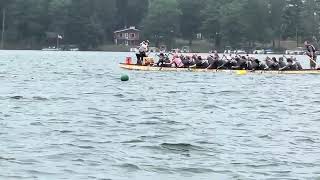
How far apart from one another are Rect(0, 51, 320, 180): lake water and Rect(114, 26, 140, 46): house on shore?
368 feet

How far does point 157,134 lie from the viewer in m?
17.7

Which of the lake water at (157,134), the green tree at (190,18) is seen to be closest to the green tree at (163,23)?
the green tree at (190,18)

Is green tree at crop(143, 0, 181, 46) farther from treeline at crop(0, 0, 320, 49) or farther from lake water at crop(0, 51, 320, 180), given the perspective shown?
lake water at crop(0, 51, 320, 180)

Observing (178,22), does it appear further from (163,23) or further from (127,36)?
(127,36)

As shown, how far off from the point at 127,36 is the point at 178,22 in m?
10.6

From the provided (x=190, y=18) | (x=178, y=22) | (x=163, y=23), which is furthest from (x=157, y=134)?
(x=190, y=18)

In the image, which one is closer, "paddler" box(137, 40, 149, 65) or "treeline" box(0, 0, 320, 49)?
"paddler" box(137, 40, 149, 65)

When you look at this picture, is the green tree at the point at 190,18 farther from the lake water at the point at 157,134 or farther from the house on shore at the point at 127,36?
the lake water at the point at 157,134

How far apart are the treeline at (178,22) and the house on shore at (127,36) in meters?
1.97

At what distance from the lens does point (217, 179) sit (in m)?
13.2

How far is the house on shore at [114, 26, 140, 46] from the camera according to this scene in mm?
142875

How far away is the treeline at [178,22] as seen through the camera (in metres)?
134

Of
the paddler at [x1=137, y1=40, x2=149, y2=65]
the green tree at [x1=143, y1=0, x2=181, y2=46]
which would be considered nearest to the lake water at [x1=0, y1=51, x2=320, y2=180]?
the paddler at [x1=137, y1=40, x2=149, y2=65]

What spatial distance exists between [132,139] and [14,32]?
120325 mm
